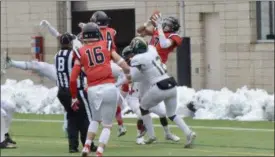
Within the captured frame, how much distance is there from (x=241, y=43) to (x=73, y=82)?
13.8 m

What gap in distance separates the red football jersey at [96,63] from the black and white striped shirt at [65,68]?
1.04 meters

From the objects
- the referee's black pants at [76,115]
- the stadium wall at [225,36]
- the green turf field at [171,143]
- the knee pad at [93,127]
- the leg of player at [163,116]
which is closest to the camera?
the knee pad at [93,127]

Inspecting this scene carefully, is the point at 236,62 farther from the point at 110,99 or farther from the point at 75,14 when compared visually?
the point at 110,99

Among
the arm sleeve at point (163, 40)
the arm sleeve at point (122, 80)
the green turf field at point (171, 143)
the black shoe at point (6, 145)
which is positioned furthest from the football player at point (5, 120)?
the arm sleeve at point (163, 40)

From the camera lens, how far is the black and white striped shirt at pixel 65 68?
15.4 metres

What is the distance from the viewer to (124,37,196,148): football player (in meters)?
15.6

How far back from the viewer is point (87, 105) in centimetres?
1540

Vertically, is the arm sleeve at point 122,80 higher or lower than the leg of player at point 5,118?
higher

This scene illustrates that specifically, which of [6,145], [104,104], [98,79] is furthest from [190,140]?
[6,145]

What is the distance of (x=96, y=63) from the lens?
14289 mm

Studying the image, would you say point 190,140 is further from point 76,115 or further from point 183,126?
point 76,115

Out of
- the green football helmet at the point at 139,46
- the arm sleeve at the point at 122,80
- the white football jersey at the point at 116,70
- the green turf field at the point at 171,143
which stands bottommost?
the green turf field at the point at 171,143

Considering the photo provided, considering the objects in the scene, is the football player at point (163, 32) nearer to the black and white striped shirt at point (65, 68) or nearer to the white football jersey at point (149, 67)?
the white football jersey at point (149, 67)

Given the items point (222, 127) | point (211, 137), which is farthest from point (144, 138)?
point (222, 127)
